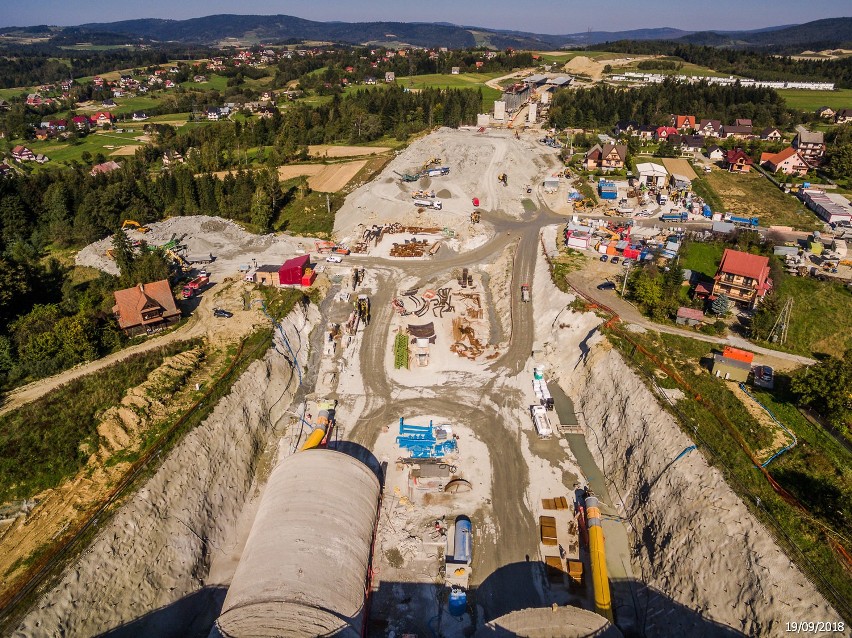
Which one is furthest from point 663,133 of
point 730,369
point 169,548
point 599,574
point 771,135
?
point 169,548

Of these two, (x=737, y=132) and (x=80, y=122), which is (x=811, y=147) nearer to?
(x=737, y=132)

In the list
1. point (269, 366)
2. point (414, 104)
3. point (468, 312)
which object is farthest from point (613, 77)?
point (269, 366)

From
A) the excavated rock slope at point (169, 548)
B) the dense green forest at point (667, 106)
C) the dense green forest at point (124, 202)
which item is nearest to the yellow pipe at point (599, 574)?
the excavated rock slope at point (169, 548)

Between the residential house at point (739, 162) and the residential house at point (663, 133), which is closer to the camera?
the residential house at point (739, 162)

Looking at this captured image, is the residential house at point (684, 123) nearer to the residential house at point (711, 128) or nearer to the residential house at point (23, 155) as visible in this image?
the residential house at point (711, 128)

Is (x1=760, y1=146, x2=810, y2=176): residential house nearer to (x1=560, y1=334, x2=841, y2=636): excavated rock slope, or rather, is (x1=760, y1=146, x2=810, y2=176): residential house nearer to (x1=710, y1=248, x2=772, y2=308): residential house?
(x1=710, y1=248, x2=772, y2=308): residential house

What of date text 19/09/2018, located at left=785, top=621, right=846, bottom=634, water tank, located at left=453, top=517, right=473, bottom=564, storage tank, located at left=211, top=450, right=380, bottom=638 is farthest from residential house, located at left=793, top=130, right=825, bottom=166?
storage tank, located at left=211, top=450, right=380, bottom=638

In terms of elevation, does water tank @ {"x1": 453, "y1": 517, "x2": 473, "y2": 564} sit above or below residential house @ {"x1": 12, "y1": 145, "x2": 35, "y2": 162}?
below
